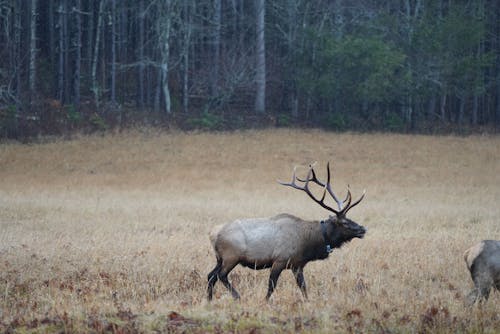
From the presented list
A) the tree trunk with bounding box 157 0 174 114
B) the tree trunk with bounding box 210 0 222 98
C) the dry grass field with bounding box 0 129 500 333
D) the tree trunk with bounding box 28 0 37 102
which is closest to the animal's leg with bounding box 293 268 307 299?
the dry grass field with bounding box 0 129 500 333

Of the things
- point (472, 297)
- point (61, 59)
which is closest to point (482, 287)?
point (472, 297)

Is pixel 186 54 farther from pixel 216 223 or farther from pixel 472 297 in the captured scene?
pixel 472 297

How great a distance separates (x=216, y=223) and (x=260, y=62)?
31412 millimetres

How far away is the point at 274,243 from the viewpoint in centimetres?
1037

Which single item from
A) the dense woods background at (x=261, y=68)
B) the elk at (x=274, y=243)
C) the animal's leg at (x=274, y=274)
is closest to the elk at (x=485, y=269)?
the elk at (x=274, y=243)

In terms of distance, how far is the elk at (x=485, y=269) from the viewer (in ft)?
32.5

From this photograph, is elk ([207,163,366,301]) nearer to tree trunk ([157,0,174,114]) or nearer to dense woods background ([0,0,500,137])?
dense woods background ([0,0,500,137])

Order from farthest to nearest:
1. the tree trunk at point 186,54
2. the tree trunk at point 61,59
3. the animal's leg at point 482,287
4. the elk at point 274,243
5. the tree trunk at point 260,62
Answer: the tree trunk at point 260,62 < the tree trunk at point 186,54 < the tree trunk at point 61,59 < the elk at point 274,243 < the animal's leg at point 482,287

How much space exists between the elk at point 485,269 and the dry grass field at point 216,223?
32 cm

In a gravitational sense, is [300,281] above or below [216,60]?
below

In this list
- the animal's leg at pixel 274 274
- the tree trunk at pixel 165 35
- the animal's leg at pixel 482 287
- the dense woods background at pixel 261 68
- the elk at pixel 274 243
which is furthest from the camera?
the tree trunk at pixel 165 35

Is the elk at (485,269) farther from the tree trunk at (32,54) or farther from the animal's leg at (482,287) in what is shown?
the tree trunk at (32,54)

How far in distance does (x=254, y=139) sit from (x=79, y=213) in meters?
21.8

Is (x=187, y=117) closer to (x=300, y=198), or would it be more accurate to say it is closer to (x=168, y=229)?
(x=300, y=198)
